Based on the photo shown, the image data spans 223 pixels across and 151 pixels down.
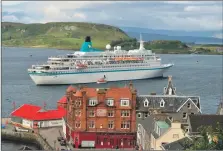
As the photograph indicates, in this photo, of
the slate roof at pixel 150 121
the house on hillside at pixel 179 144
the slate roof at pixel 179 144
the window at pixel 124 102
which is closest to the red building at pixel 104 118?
the window at pixel 124 102

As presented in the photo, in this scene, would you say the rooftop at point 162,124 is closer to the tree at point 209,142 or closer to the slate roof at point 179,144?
the slate roof at point 179,144

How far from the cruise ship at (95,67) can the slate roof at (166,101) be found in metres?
45.9

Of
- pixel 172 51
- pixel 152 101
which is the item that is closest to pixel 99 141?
pixel 152 101

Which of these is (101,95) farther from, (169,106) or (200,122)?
(200,122)

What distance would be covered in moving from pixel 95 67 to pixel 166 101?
2055 inches

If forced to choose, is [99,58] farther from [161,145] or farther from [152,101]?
[161,145]

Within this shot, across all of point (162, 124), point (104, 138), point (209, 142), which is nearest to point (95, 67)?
point (104, 138)

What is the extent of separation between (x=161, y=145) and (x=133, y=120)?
6.07 metres

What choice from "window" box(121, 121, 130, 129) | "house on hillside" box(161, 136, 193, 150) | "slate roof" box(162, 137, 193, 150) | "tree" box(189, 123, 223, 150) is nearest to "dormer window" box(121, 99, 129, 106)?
"window" box(121, 121, 130, 129)

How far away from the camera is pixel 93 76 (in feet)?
261

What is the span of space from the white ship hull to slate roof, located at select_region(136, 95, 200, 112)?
45903 millimetres

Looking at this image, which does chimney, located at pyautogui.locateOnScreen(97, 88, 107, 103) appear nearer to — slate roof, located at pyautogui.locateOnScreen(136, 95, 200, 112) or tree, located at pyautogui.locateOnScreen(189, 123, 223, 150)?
slate roof, located at pyautogui.locateOnScreen(136, 95, 200, 112)

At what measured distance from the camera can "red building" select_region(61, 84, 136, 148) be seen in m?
27.7

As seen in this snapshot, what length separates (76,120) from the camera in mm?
28062
